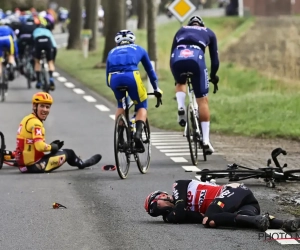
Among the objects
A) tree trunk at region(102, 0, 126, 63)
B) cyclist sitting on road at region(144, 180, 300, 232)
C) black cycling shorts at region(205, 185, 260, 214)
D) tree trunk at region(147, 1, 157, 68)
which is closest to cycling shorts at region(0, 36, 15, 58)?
tree trunk at region(147, 1, 157, 68)

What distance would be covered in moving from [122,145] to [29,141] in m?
1.26

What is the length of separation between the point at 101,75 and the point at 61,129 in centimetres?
1268

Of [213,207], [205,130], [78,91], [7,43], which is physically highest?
[213,207]

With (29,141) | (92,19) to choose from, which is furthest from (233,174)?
(92,19)

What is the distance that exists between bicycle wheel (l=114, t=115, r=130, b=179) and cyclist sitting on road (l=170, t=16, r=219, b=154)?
4.85 ft

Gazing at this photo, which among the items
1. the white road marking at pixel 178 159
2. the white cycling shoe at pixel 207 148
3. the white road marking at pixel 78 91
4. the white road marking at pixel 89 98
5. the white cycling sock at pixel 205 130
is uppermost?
the white cycling sock at pixel 205 130

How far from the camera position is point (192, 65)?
548 inches

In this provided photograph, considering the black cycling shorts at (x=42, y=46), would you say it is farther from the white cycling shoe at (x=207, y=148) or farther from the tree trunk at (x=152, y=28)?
the white cycling shoe at (x=207, y=148)

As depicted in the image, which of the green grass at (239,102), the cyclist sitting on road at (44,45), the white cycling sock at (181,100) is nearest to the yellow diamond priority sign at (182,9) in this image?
the green grass at (239,102)

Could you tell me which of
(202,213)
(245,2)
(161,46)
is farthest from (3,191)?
(245,2)

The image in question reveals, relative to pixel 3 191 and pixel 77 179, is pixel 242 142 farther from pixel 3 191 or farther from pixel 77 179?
pixel 3 191

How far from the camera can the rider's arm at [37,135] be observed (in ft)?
43.2

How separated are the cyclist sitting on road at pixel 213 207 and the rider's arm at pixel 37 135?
4128 mm

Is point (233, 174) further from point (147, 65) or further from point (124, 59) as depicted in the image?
point (147, 65)
